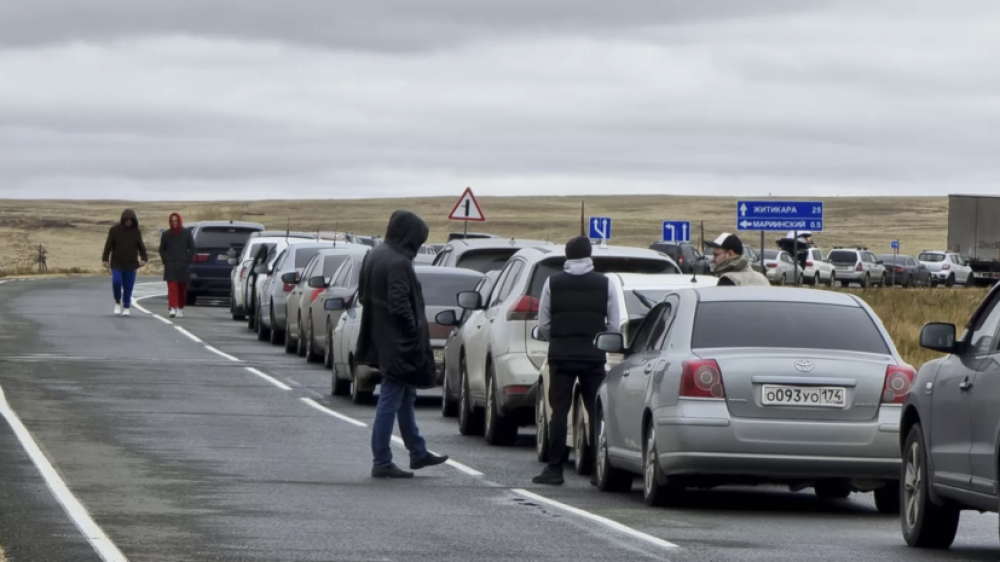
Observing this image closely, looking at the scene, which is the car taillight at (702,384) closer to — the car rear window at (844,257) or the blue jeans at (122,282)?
the blue jeans at (122,282)

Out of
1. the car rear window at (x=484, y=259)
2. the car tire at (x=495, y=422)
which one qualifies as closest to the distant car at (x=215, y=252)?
the car rear window at (x=484, y=259)

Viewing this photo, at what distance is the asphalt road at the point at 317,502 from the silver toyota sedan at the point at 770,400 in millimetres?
301

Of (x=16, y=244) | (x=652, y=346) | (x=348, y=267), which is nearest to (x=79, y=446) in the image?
(x=652, y=346)

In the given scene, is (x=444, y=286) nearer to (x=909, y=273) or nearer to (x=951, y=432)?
(x=951, y=432)

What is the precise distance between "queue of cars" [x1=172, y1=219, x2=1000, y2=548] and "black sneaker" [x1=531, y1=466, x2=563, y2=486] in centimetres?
30

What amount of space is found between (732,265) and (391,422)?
3.48m

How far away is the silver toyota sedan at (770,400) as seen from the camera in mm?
11898

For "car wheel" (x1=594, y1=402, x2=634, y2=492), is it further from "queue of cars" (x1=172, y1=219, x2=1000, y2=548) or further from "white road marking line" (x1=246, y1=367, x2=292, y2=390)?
"white road marking line" (x1=246, y1=367, x2=292, y2=390)

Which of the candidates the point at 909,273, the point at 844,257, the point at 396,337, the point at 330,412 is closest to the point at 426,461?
the point at 396,337

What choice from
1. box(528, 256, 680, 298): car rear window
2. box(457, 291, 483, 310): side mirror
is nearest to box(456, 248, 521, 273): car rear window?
box(457, 291, 483, 310): side mirror

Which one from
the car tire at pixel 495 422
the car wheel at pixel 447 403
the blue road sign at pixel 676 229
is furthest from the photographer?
the blue road sign at pixel 676 229

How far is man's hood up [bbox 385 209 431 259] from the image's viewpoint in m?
14.1

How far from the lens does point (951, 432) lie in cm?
1020

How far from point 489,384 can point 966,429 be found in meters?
7.36
